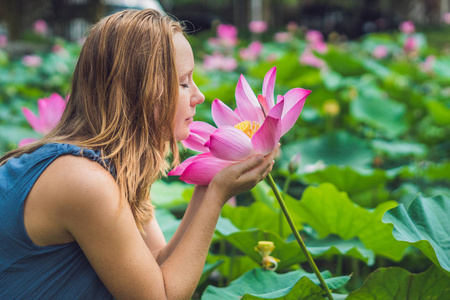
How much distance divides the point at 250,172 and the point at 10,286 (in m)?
0.48

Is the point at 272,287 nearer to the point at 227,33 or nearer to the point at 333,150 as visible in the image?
the point at 333,150

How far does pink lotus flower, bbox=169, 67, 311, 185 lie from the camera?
857 millimetres

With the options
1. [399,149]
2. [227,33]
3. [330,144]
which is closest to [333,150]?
[330,144]

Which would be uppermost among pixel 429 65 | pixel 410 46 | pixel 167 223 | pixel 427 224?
pixel 427 224

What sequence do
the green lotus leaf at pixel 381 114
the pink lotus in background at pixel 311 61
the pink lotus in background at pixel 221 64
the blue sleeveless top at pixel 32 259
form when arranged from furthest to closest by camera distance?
the pink lotus in background at pixel 221 64 < the pink lotus in background at pixel 311 61 < the green lotus leaf at pixel 381 114 < the blue sleeveless top at pixel 32 259

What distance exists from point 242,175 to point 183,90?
0.76 ft

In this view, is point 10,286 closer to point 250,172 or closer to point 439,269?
point 250,172

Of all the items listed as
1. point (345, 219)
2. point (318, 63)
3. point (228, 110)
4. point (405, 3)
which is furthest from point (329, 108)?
point (405, 3)

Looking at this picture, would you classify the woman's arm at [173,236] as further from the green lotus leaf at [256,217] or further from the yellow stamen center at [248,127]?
the green lotus leaf at [256,217]

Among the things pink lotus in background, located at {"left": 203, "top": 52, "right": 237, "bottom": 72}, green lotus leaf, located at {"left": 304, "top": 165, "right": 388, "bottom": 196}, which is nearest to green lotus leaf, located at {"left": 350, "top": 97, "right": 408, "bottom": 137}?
green lotus leaf, located at {"left": 304, "top": 165, "right": 388, "bottom": 196}

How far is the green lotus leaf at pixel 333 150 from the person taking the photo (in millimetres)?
2464

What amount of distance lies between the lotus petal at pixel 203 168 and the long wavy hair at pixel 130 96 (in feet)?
0.37

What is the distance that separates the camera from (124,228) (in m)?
0.92

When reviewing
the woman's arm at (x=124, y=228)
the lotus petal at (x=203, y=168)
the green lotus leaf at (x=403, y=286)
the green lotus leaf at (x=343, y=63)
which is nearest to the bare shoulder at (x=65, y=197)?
the woman's arm at (x=124, y=228)
